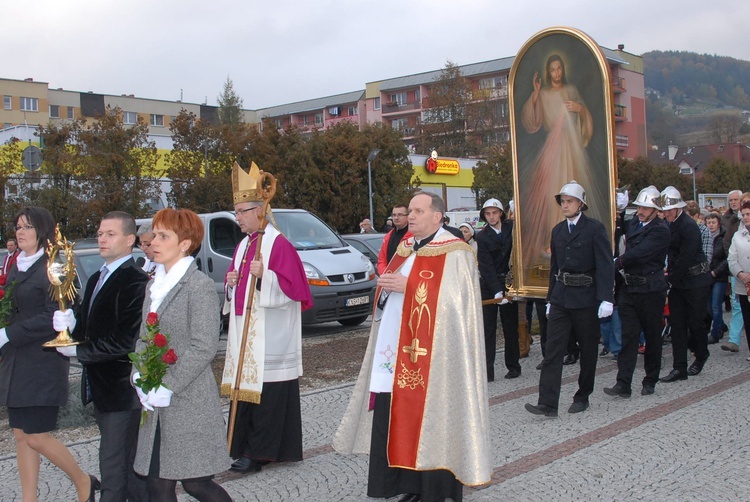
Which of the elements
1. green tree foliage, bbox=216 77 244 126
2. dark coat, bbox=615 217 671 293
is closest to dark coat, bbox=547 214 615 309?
dark coat, bbox=615 217 671 293

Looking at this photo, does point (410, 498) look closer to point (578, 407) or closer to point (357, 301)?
point (578, 407)

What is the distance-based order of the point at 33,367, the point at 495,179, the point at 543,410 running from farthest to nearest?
the point at 495,179
the point at 543,410
the point at 33,367

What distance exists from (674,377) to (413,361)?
480cm

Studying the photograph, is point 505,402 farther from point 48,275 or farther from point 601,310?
point 48,275

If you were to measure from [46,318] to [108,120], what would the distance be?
17.9m

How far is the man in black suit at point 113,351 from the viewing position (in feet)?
13.7

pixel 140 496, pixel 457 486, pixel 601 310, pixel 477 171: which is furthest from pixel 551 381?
pixel 477 171

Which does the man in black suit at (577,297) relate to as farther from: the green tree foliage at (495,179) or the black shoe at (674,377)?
the green tree foliage at (495,179)

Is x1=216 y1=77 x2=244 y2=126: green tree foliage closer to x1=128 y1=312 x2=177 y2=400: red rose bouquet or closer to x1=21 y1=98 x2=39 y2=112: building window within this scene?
x1=21 y1=98 x2=39 y2=112: building window

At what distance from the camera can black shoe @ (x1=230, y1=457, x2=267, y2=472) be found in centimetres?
571

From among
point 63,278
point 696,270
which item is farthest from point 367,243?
point 63,278

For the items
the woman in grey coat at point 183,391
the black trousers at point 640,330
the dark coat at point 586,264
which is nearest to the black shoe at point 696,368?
the black trousers at point 640,330

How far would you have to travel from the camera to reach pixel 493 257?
927cm

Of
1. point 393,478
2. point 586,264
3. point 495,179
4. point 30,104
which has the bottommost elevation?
point 393,478
